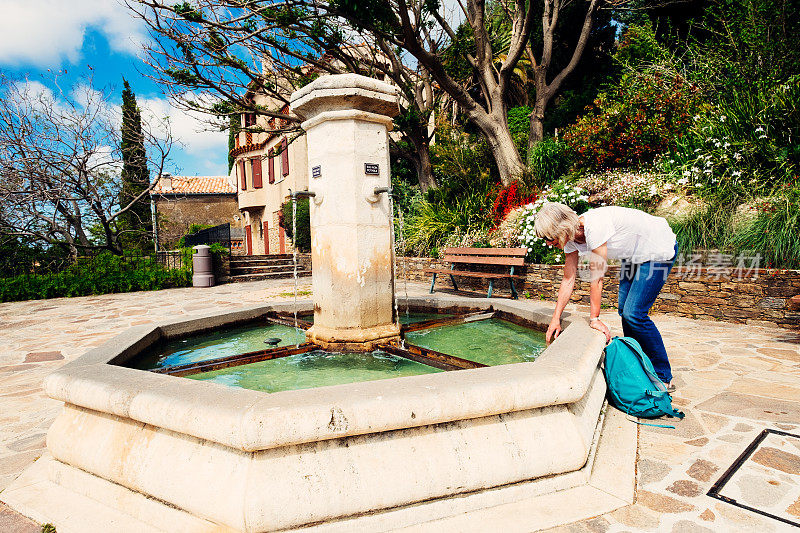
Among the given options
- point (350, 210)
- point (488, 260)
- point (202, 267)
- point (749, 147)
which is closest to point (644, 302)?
point (350, 210)

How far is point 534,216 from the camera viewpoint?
26.2 ft

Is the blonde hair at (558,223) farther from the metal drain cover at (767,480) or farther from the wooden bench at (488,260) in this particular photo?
the wooden bench at (488,260)

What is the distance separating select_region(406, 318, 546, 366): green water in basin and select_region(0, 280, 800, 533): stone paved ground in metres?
1.10

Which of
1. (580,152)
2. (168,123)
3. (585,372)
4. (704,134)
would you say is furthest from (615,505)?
(168,123)

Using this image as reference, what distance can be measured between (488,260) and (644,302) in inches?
206

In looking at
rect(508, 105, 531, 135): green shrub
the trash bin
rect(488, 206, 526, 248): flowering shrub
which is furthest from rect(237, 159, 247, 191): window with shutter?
rect(488, 206, 526, 248): flowering shrub

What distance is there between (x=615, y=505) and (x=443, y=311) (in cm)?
318

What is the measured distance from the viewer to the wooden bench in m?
7.75

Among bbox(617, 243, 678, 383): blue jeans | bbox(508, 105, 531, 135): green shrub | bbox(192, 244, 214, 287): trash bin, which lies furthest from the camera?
bbox(508, 105, 531, 135): green shrub

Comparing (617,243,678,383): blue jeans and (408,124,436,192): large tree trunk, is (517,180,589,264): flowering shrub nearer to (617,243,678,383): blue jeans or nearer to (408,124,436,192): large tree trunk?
(617,243,678,383): blue jeans

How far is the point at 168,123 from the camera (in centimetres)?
1370

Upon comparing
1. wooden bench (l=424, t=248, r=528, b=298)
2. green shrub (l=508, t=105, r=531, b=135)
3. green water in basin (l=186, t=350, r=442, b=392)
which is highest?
green shrub (l=508, t=105, r=531, b=135)

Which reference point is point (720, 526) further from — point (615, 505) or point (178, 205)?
point (178, 205)

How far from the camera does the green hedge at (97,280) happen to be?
10348mm
